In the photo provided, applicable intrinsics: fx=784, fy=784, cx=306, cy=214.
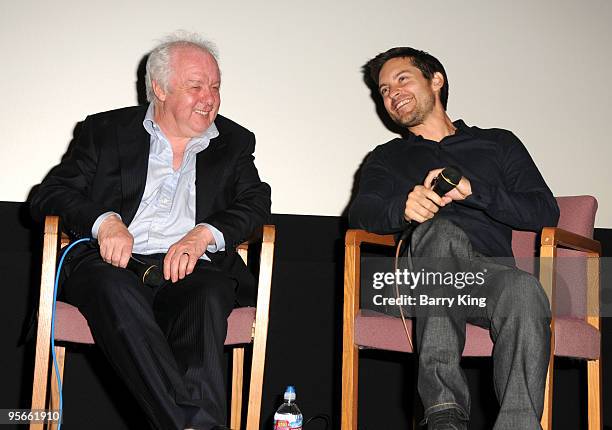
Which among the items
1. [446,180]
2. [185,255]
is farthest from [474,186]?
[185,255]

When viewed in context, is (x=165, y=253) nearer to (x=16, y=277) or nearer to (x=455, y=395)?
(x=16, y=277)

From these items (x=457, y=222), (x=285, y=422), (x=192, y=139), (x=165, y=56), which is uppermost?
(x=165, y=56)

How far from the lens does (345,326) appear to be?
7.23 feet

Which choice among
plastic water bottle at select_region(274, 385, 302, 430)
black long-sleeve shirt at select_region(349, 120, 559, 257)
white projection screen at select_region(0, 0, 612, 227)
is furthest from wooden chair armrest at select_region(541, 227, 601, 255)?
white projection screen at select_region(0, 0, 612, 227)

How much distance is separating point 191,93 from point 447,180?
0.80 meters

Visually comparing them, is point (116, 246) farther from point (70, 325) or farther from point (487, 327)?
point (487, 327)

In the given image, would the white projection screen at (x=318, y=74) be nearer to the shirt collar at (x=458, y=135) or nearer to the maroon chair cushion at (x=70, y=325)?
the shirt collar at (x=458, y=135)

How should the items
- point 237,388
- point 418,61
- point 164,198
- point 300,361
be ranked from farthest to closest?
point 300,361 → point 418,61 → point 237,388 → point 164,198

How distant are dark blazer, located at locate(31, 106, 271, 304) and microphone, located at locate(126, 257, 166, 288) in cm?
20

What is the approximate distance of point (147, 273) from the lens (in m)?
1.99

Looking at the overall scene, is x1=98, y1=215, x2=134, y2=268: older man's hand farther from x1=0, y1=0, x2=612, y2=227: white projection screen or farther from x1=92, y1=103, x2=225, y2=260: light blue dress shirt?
x1=0, y1=0, x2=612, y2=227: white projection screen

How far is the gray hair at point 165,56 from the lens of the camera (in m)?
2.34

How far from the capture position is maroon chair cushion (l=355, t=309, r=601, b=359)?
6.52ft

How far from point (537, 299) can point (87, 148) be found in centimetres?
132
